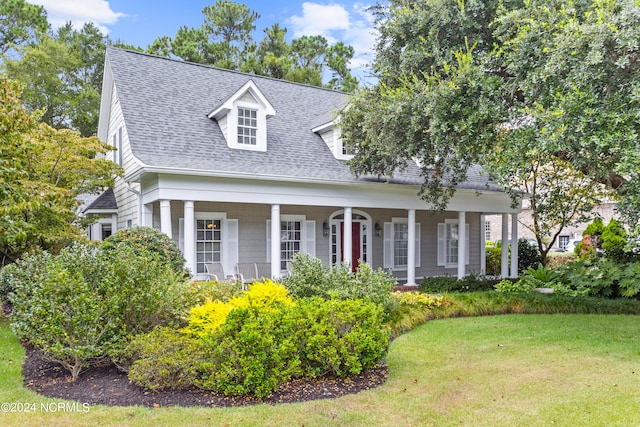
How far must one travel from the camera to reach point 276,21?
3089 centimetres

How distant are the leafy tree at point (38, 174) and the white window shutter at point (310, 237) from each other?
226 inches

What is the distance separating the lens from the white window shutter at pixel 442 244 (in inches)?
683

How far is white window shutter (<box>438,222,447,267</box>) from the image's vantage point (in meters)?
17.3

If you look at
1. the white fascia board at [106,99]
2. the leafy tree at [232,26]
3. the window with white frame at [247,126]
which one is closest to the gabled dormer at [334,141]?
the window with white frame at [247,126]

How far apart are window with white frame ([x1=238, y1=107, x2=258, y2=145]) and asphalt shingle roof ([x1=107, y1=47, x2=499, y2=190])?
465 mm

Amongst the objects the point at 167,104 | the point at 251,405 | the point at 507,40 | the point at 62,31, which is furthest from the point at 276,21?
the point at 251,405

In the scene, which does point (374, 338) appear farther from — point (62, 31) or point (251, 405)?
point (62, 31)

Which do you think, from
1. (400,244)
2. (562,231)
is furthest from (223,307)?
(562,231)

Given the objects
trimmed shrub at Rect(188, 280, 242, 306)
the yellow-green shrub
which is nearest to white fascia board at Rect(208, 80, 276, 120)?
trimmed shrub at Rect(188, 280, 242, 306)

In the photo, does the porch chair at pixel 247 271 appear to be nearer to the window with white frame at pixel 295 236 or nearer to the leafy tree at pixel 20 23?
the window with white frame at pixel 295 236

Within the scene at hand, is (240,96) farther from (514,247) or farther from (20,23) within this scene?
(20,23)

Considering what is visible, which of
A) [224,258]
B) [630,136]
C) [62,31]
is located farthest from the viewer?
[62,31]

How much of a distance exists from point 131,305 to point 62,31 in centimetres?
2965

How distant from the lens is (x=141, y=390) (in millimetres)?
4938
